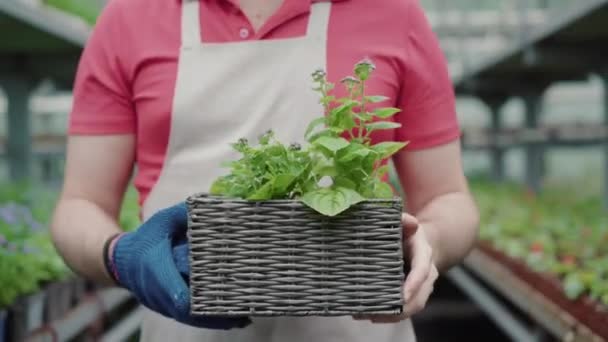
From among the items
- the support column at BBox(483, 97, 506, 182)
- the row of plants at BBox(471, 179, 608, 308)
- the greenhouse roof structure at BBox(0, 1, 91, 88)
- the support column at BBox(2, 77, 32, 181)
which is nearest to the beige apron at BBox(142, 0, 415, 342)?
the row of plants at BBox(471, 179, 608, 308)

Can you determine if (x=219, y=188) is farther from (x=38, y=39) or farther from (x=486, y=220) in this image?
(x=486, y=220)

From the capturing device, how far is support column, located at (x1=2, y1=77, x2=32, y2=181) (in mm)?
5199

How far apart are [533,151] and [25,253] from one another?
242 inches

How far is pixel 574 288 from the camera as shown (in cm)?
338

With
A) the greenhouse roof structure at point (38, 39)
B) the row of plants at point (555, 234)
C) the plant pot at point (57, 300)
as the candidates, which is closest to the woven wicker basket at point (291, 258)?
the plant pot at point (57, 300)

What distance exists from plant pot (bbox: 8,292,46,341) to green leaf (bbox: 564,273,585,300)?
179 cm

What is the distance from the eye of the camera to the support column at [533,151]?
318 inches

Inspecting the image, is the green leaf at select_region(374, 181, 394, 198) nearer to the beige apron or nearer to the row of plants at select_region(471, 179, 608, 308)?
the beige apron

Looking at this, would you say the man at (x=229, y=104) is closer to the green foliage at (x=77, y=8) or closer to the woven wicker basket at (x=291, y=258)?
the woven wicker basket at (x=291, y=258)

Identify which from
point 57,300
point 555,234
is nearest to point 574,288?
point 57,300

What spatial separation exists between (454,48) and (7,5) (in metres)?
11.6

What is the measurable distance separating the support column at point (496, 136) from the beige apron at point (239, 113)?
22.8 feet

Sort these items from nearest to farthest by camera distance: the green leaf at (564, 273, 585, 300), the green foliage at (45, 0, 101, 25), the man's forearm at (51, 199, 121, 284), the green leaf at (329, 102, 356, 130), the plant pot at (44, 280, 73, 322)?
the green leaf at (329, 102, 356, 130) → the man's forearm at (51, 199, 121, 284) → the plant pot at (44, 280, 73, 322) → the green leaf at (564, 273, 585, 300) → the green foliage at (45, 0, 101, 25)

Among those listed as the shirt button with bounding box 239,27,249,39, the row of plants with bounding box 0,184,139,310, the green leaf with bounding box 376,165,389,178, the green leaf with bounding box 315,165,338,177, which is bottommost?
the row of plants with bounding box 0,184,139,310
